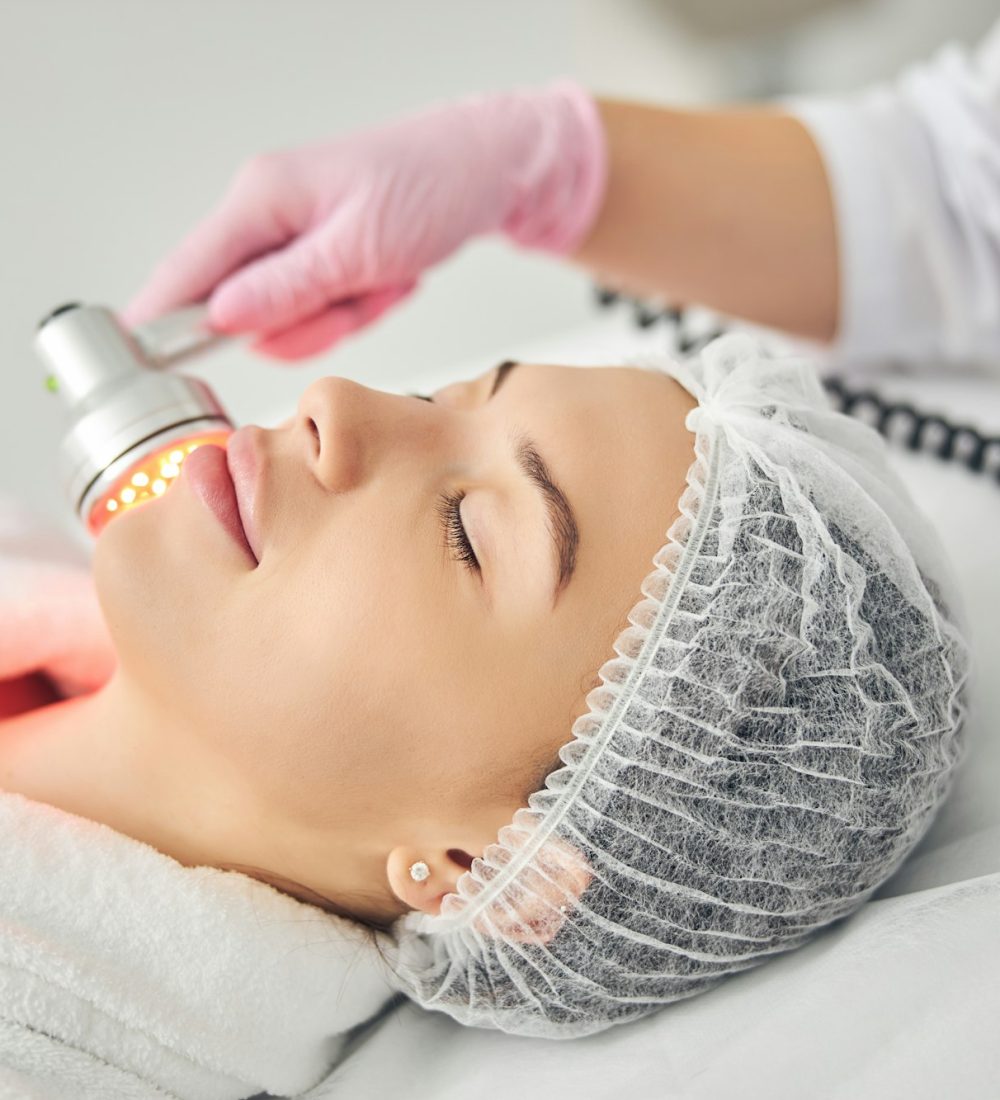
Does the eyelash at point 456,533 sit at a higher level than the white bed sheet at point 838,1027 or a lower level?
higher

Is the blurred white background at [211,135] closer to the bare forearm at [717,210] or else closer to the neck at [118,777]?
the bare forearm at [717,210]

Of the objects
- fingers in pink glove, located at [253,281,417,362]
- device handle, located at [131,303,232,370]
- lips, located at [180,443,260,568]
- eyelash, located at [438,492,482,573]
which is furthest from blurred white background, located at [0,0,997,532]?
eyelash, located at [438,492,482,573]

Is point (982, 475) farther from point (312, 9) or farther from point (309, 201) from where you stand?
point (312, 9)

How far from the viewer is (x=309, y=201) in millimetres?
1281

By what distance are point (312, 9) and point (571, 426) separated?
1449 millimetres

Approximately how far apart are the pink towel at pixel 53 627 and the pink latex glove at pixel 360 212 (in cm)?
33

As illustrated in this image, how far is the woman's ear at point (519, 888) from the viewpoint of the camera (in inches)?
32.3

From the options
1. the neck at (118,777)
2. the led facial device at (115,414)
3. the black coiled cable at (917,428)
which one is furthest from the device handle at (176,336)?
the black coiled cable at (917,428)

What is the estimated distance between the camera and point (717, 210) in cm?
144

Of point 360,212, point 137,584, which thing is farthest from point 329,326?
point 137,584

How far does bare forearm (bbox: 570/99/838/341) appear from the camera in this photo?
4.67 feet

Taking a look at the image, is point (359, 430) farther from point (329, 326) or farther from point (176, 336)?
point (329, 326)

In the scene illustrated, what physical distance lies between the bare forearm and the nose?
2.17 ft

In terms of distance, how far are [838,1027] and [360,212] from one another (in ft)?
3.21
